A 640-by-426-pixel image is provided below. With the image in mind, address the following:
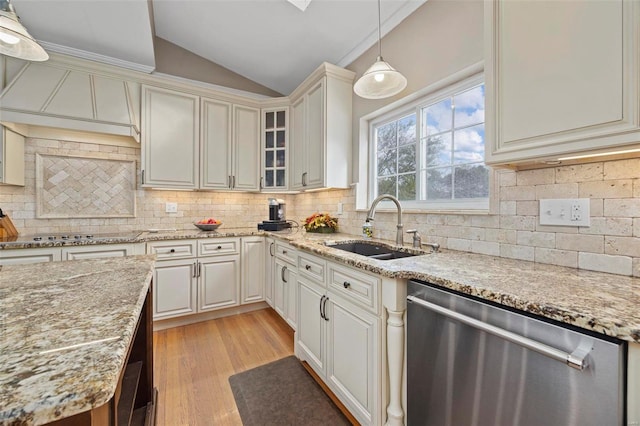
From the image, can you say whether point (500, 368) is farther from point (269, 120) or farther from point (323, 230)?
point (269, 120)

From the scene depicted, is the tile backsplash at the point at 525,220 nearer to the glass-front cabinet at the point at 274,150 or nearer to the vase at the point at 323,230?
the vase at the point at 323,230

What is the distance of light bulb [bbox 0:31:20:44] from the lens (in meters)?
1.29

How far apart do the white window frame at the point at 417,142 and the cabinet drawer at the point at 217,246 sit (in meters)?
→ 1.34

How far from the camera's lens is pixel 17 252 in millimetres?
1971

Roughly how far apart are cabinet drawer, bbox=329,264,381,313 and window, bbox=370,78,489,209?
906 millimetres

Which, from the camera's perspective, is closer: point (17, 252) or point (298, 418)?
point (298, 418)

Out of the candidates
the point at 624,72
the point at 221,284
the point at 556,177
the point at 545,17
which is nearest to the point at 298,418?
the point at 221,284

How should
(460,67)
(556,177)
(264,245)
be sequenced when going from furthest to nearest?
(264,245) → (460,67) → (556,177)

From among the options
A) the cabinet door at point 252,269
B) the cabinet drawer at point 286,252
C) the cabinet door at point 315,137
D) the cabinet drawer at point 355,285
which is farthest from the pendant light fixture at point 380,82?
the cabinet door at point 252,269

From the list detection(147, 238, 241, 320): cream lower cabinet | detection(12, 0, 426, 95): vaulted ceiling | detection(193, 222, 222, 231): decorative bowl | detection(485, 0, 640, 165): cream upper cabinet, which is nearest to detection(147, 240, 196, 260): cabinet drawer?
detection(147, 238, 241, 320): cream lower cabinet

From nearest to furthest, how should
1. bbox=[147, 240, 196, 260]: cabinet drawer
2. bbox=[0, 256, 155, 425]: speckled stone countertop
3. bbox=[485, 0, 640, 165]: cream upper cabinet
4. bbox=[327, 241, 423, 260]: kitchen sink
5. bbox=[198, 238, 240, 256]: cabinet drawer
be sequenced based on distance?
bbox=[0, 256, 155, 425]: speckled stone countertop → bbox=[485, 0, 640, 165]: cream upper cabinet → bbox=[327, 241, 423, 260]: kitchen sink → bbox=[147, 240, 196, 260]: cabinet drawer → bbox=[198, 238, 240, 256]: cabinet drawer

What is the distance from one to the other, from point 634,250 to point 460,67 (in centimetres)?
126

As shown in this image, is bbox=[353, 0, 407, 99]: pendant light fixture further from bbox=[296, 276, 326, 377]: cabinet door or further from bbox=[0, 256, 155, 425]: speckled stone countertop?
bbox=[0, 256, 155, 425]: speckled stone countertop

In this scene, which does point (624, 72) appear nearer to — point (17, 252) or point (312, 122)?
point (312, 122)
